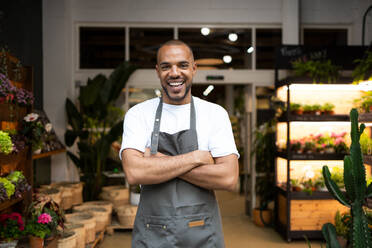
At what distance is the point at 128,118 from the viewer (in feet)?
6.23

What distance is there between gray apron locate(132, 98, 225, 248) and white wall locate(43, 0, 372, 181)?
4.52 metres

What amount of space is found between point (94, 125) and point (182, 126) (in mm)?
4210

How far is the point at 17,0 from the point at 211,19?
120 inches

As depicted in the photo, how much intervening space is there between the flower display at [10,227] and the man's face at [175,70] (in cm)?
207

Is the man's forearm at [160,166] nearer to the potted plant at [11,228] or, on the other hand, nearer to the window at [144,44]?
the potted plant at [11,228]

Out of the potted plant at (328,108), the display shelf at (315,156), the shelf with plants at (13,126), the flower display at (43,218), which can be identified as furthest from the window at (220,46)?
the flower display at (43,218)

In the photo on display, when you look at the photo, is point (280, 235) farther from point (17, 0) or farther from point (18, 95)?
point (17, 0)

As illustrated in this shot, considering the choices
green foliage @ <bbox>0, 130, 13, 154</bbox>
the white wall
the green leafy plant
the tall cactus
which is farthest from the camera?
the white wall

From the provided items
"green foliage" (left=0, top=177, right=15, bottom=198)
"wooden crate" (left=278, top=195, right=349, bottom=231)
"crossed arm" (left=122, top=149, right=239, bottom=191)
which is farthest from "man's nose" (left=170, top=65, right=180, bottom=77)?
"wooden crate" (left=278, top=195, right=349, bottom=231)

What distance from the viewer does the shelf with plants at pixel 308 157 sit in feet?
15.9

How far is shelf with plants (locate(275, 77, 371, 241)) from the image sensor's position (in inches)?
191

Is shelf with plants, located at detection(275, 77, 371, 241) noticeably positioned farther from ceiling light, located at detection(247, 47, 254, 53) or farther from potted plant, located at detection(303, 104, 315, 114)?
ceiling light, located at detection(247, 47, 254, 53)

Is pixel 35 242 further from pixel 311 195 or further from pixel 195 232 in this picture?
pixel 311 195

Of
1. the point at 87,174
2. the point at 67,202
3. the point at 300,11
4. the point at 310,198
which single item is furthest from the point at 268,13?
the point at 67,202
